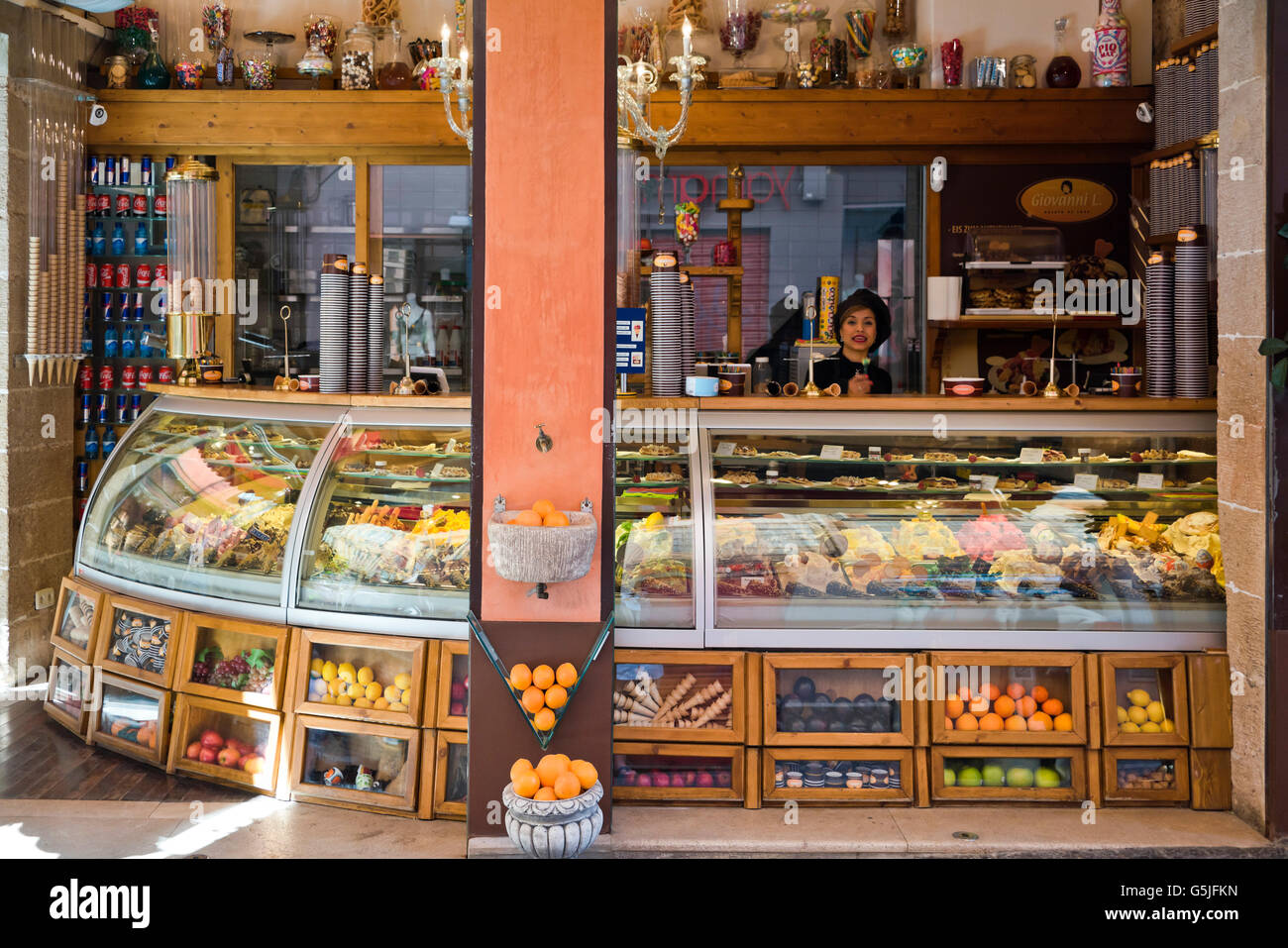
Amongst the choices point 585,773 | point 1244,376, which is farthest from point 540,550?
point 1244,376

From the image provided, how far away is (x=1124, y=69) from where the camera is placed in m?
6.57

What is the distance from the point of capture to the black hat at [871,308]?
6.82 m

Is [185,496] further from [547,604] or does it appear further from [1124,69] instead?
[1124,69]

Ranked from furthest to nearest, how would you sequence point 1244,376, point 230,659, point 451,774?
point 230,659 < point 451,774 < point 1244,376

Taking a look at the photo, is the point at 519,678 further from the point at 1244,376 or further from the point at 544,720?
the point at 1244,376

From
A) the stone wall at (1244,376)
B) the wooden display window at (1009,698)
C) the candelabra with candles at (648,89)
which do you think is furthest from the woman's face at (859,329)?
the wooden display window at (1009,698)

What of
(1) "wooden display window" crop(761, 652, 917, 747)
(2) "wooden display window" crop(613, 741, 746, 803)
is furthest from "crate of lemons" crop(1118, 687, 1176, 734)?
(2) "wooden display window" crop(613, 741, 746, 803)

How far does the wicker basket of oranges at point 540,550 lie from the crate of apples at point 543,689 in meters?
0.37

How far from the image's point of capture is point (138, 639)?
4.62 metres

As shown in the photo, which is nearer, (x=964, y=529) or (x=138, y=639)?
(x=964, y=529)

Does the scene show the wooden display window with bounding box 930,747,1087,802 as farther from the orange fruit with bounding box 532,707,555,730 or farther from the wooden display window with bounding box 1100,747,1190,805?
the orange fruit with bounding box 532,707,555,730

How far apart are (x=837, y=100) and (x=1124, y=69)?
1739 mm

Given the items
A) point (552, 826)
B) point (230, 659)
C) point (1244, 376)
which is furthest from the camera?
point (230, 659)

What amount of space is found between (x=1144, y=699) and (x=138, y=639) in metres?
4.07
